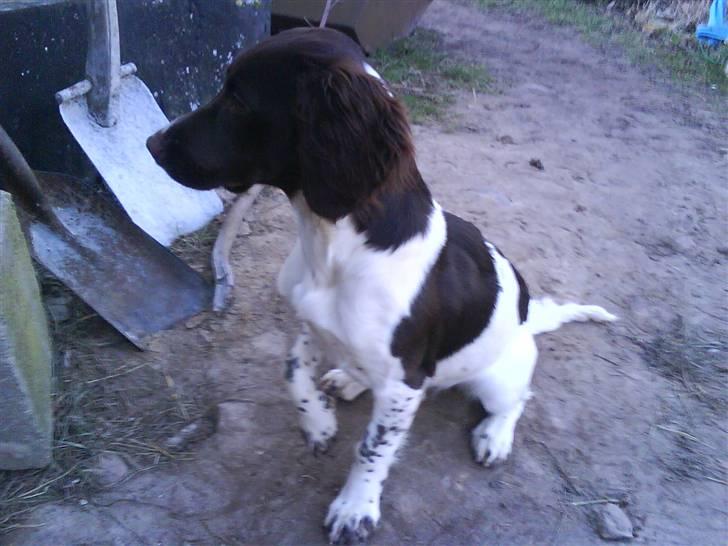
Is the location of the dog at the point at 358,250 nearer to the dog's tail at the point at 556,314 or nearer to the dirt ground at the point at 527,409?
the dirt ground at the point at 527,409

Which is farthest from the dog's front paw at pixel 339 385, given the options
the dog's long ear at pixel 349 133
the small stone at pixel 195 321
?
the dog's long ear at pixel 349 133

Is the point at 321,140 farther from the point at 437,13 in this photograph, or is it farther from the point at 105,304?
the point at 437,13

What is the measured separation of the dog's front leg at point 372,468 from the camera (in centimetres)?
211

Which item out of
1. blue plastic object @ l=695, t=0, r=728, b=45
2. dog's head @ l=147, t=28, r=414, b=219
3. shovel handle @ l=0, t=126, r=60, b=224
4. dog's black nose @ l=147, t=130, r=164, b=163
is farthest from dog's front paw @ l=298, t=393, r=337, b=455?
blue plastic object @ l=695, t=0, r=728, b=45

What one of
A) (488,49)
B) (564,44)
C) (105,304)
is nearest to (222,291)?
(105,304)

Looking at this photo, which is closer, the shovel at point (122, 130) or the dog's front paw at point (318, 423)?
the dog's front paw at point (318, 423)

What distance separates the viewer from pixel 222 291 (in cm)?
309

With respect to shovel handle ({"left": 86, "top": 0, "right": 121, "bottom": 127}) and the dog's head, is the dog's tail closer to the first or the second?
the dog's head

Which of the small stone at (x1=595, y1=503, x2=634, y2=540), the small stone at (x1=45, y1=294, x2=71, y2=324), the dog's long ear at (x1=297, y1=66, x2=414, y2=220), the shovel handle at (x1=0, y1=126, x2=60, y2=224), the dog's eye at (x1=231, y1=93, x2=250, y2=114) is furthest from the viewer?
the small stone at (x1=45, y1=294, x2=71, y2=324)

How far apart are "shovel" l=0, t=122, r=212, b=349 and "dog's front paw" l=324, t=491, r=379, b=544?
42.4 inches

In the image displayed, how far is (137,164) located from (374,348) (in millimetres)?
1879

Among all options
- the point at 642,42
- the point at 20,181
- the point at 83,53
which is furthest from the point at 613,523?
the point at 642,42

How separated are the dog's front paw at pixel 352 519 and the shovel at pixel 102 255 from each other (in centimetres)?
108

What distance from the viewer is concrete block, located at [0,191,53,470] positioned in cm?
188
